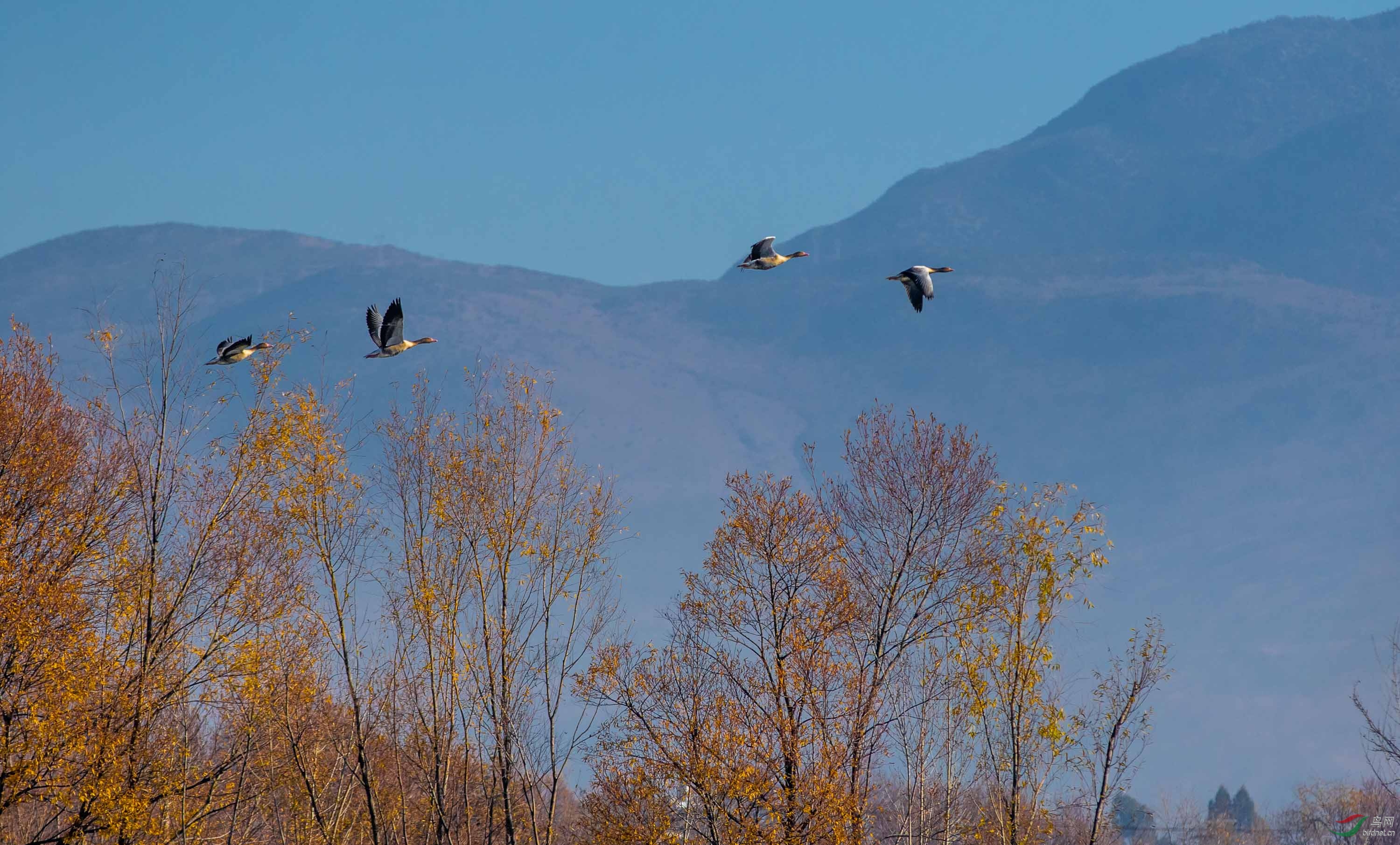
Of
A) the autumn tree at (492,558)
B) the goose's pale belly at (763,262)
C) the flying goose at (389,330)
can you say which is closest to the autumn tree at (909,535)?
the goose's pale belly at (763,262)

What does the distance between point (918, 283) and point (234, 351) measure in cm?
1361

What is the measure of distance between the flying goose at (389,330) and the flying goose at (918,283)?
9.90 metres

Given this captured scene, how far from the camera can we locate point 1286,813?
130625 mm

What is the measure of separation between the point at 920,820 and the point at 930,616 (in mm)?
4266

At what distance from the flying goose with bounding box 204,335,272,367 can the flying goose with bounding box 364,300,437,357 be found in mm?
2066

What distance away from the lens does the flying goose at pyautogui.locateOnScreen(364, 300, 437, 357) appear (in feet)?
83.2

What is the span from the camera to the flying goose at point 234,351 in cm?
2547

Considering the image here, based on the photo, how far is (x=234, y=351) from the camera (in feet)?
86.6

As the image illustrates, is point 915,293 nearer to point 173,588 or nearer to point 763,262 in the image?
point 763,262

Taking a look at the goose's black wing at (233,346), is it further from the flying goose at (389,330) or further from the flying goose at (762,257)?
the flying goose at (762,257)

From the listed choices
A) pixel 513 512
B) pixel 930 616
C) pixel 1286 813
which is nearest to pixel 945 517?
pixel 930 616

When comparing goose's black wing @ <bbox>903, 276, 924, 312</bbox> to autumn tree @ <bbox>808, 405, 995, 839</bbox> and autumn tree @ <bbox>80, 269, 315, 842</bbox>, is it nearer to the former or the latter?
autumn tree @ <bbox>808, 405, 995, 839</bbox>

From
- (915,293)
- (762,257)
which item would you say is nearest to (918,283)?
(915,293)

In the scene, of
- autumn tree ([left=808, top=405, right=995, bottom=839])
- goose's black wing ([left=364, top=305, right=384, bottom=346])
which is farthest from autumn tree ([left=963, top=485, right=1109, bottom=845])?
goose's black wing ([left=364, top=305, right=384, bottom=346])
